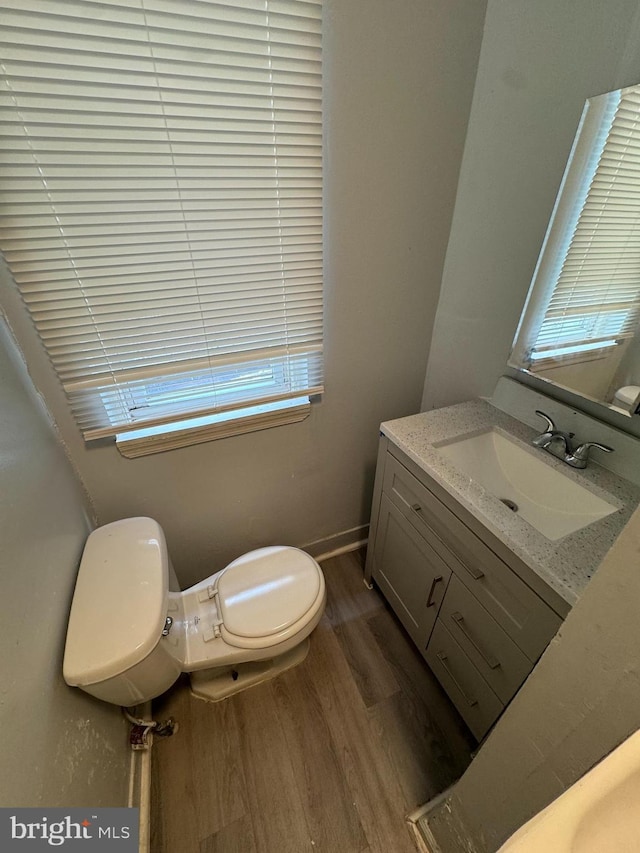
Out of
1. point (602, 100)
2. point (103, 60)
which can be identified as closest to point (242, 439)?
point (103, 60)

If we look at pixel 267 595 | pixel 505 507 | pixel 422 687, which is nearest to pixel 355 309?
pixel 505 507

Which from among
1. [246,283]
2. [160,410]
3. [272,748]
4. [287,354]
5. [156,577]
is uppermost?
[246,283]

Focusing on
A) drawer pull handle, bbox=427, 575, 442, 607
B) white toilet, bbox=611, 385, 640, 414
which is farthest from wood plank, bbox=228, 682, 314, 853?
white toilet, bbox=611, 385, 640, 414

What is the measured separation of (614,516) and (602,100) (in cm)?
100

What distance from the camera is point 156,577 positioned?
3.18ft

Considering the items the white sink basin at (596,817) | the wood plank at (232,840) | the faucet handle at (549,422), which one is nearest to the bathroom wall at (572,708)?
the white sink basin at (596,817)

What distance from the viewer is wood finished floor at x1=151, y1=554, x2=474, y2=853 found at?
1.00 m

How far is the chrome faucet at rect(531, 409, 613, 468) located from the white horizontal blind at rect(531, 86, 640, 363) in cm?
23

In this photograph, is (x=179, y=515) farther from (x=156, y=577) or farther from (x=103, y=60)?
(x=103, y=60)

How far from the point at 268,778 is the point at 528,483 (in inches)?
48.0

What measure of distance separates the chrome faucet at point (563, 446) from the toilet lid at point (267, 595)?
0.84 meters

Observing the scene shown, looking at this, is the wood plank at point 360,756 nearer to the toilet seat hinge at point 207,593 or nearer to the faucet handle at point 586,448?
the toilet seat hinge at point 207,593

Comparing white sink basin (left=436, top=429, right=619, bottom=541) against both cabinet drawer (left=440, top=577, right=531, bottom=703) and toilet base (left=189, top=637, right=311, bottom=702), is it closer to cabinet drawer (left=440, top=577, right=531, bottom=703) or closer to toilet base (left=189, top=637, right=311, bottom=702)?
cabinet drawer (left=440, top=577, right=531, bottom=703)

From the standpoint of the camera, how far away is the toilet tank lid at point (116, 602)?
0.79 m
